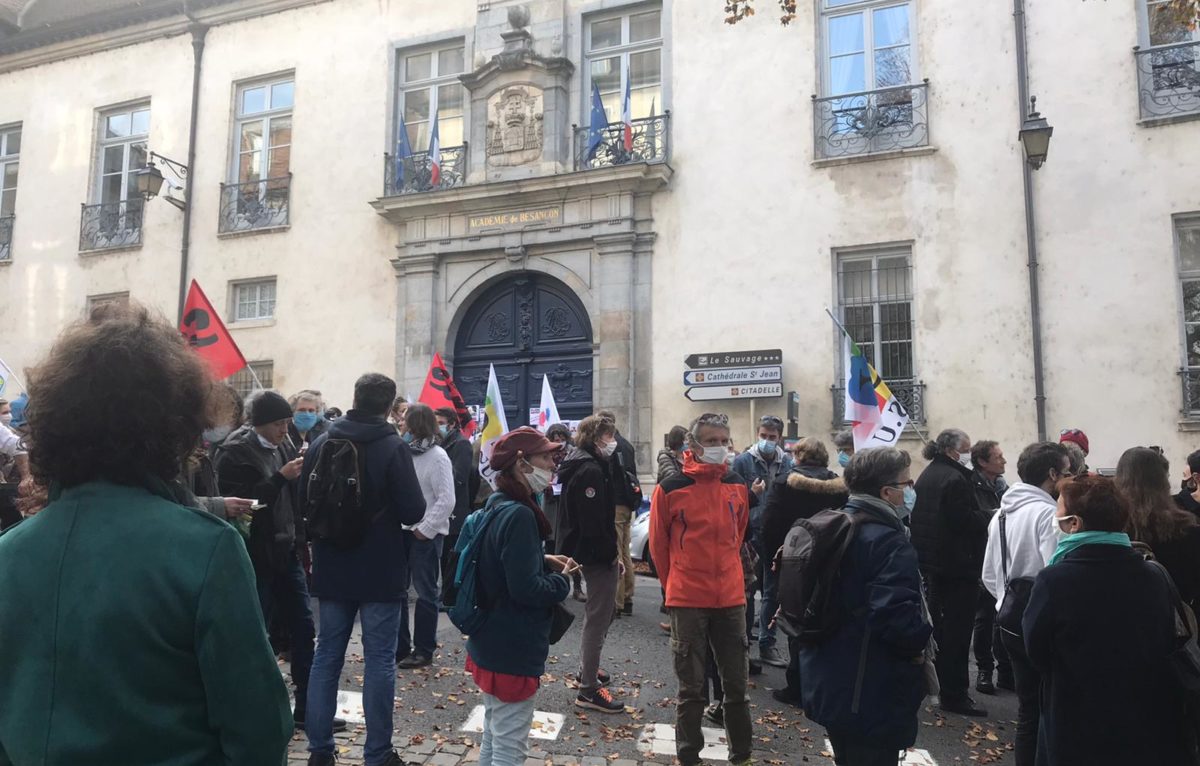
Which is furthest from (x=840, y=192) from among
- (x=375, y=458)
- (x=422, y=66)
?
(x=375, y=458)

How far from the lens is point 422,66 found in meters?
15.4

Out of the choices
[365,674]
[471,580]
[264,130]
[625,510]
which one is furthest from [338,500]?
[264,130]

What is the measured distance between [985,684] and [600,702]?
2.85 metres

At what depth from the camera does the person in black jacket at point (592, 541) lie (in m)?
5.61

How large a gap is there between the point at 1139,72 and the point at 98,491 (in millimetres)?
12976

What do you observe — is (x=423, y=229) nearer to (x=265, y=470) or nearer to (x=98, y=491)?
(x=265, y=470)

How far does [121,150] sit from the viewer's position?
57.4ft

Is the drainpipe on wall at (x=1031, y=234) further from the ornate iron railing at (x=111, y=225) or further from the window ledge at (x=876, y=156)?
the ornate iron railing at (x=111, y=225)

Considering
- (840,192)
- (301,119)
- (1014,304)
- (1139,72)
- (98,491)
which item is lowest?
(98,491)

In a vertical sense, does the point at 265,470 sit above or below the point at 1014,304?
below

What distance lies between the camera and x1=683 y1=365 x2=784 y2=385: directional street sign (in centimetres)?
1220

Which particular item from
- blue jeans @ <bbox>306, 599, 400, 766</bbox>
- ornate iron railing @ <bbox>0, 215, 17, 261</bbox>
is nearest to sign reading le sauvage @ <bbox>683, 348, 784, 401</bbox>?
blue jeans @ <bbox>306, 599, 400, 766</bbox>

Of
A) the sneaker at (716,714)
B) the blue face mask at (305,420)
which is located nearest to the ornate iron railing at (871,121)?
the blue face mask at (305,420)

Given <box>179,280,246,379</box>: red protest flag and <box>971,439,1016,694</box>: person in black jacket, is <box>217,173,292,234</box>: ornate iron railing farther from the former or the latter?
<box>971,439,1016,694</box>: person in black jacket
